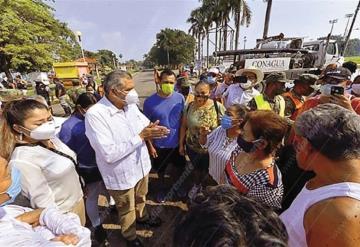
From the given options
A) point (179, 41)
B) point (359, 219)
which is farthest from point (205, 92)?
point (179, 41)

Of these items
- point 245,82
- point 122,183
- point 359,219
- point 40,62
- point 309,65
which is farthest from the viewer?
point 40,62

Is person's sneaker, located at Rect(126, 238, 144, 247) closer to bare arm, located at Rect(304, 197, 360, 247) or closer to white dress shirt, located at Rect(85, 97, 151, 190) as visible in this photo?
white dress shirt, located at Rect(85, 97, 151, 190)

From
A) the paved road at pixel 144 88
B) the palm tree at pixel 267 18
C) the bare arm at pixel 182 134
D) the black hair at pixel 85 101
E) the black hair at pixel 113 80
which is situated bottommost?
the paved road at pixel 144 88

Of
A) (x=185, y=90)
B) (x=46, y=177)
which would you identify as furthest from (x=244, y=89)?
(x=46, y=177)

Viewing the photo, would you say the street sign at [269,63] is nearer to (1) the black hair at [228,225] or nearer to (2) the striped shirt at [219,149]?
(2) the striped shirt at [219,149]

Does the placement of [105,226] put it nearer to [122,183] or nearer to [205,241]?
[122,183]

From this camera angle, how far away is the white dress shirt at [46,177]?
161cm

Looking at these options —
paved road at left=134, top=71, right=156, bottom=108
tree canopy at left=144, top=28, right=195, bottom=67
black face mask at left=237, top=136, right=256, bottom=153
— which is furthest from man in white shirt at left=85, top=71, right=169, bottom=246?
tree canopy at left=144, top=28, right=195, bottom=67

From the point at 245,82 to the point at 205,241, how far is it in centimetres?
346

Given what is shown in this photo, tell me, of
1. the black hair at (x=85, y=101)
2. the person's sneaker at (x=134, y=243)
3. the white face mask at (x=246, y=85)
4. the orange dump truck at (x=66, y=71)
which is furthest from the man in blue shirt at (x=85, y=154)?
the orange dump truck at (x=66, y=71)

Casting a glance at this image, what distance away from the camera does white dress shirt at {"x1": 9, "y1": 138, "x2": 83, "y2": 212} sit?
63.6 inches

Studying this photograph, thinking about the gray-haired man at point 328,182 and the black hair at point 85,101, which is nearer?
the gray-haired man at point 328,182

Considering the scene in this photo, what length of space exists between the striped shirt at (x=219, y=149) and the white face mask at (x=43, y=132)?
1.49 m

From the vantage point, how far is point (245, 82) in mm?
3879
